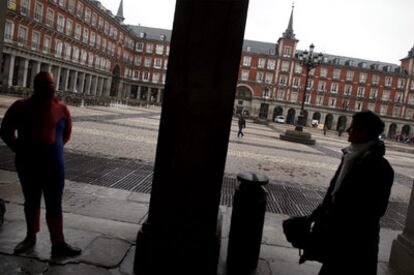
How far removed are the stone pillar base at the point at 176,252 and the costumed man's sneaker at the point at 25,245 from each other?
3.46 ft

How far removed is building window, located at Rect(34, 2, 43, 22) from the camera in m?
38.4

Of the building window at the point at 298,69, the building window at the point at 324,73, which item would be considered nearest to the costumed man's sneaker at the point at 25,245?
the building window at the point at 298,69

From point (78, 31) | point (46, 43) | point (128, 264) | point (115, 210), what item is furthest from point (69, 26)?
point (128, 264)

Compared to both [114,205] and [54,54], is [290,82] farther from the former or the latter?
[114,205]

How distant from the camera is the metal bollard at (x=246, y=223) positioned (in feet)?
11.0

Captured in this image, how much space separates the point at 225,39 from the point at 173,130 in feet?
2.97

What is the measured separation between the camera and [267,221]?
512 cm

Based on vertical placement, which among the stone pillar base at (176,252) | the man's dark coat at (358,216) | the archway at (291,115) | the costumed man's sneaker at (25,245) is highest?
the archway at (291,115)

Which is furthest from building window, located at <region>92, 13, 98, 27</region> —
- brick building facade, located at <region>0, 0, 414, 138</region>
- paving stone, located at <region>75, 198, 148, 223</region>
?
paving stone, located at <region>75, 198, 148, 223</region>

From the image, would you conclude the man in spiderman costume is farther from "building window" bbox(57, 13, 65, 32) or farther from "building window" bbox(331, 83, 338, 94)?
"building window" bbox(331, 83, 338, 94)

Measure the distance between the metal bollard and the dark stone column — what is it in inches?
12.3

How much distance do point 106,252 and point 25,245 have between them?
Answer: 0.74 meters

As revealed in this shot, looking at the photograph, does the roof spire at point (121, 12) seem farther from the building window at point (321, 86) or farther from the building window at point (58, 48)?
the building window at point (321, 86)

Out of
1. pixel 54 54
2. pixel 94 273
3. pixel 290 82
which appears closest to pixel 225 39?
pixel 94 273
